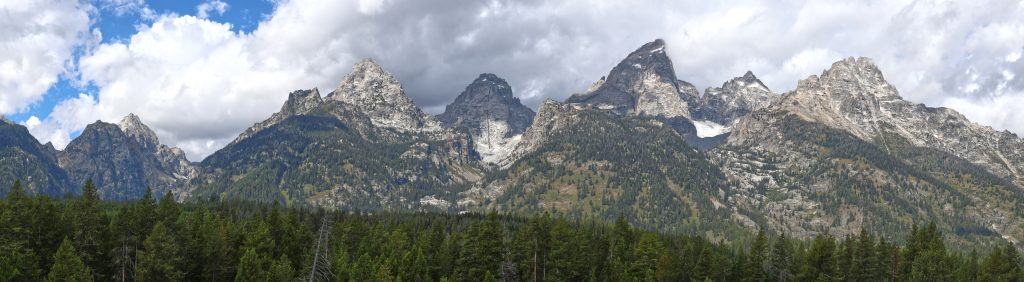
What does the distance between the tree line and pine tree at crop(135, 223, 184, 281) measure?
0.19 metres

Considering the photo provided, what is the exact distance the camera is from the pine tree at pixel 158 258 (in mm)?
108625

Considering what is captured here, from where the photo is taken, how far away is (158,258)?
111 metres

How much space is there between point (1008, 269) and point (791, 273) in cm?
4095

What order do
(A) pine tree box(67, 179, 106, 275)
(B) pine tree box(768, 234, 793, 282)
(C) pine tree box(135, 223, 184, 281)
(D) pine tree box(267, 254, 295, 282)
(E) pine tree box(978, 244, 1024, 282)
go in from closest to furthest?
(D) pine tree box(267, 254, 295, 282) < (C) pine tree box(135, 223, 184, 281) < (A) pine tree box(67, 179, 106, 275) < (E) pine tree box(978, 244, 1024, 282) < (B) pine tree box(768, 234, 793, 282)

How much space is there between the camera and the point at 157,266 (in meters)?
109

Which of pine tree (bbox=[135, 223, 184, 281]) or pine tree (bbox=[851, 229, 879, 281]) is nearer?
pine tree (bbox=[135, 223, 184, 281])

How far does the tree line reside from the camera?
11106 cm

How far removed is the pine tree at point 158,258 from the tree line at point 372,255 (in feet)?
0.63

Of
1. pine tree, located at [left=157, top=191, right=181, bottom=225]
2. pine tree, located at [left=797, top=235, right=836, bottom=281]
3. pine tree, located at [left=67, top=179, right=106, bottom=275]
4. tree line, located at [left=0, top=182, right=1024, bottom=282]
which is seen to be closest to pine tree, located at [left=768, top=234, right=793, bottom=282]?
tree line, located at [left=0, top=182, right=1024, bottom=282]

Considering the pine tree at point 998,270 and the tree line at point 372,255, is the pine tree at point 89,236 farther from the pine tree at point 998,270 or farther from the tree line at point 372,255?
the pine tree at point 998,270

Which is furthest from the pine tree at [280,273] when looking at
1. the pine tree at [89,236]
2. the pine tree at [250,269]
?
the pine tree at [89,236]

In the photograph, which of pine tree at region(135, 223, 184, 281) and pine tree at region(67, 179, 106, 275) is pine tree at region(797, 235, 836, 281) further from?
pine tree at region(67, 179, 106, 275)

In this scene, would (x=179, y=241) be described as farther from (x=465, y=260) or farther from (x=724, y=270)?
(x=724, y=270)

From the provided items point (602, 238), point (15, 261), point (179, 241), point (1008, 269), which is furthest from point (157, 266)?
point (1008, 269)
